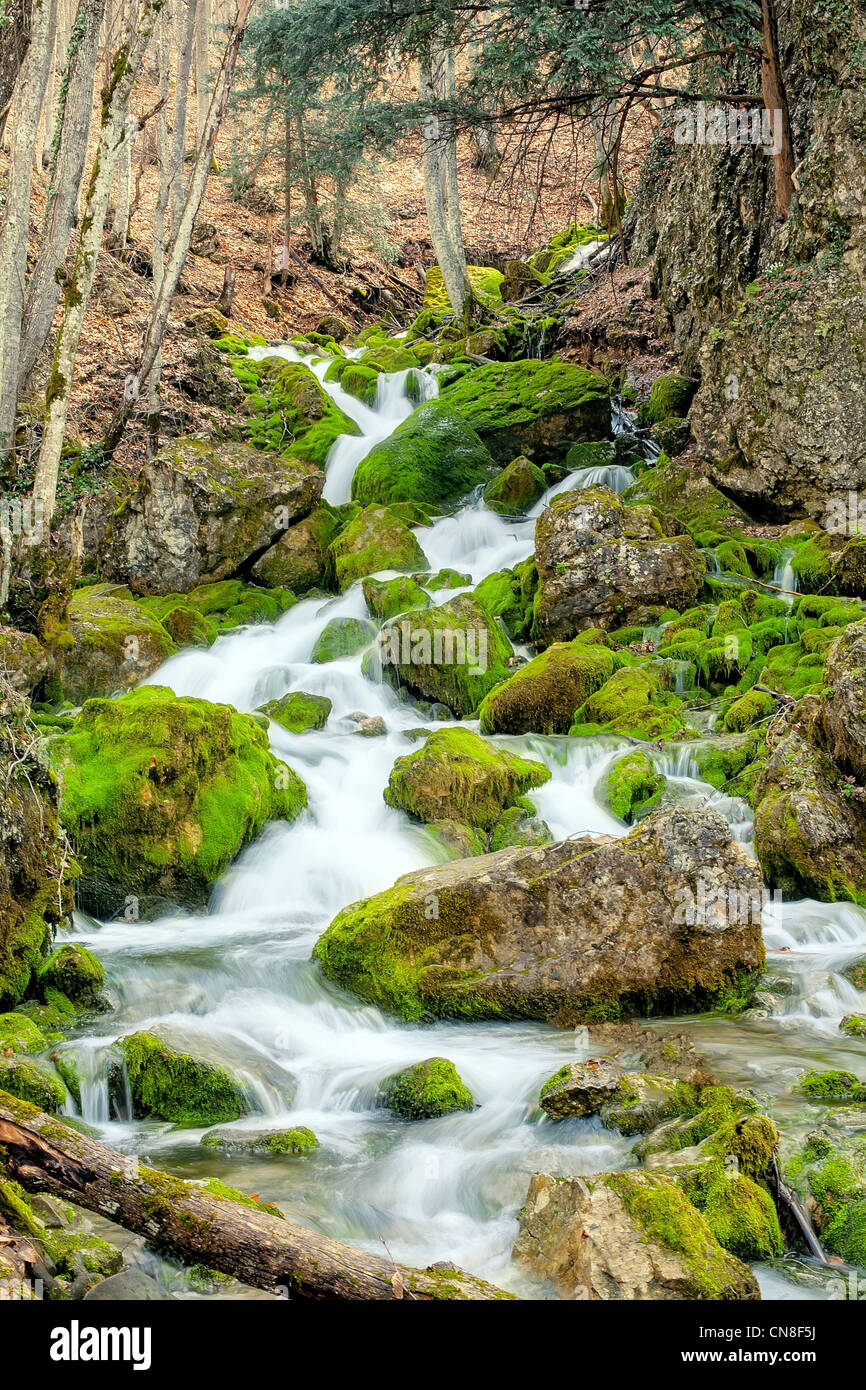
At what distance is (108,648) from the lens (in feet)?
38.6

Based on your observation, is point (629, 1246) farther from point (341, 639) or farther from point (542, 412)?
point (542, 412)

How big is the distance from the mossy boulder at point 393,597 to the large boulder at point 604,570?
1.55m

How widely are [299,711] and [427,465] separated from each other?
270 inches

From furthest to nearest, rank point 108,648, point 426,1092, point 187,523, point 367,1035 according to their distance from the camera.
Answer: point 187,523 < point 108,648 < point 367,1035 < point 426,1092

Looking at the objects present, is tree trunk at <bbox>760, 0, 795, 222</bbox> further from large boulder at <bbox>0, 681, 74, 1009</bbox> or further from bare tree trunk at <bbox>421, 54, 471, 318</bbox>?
large boulder at <bbox>0, 681, 74, 1009</bbox>

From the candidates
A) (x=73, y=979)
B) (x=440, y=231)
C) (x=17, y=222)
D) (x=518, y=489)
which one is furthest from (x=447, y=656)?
(x=440, y=231)

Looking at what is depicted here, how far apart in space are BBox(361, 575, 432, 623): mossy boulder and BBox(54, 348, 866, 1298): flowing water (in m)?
2.38

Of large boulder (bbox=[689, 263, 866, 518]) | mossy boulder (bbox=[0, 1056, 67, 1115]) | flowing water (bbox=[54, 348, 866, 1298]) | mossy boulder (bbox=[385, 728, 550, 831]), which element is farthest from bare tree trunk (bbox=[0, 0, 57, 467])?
large boulder (bbox=[689, 263, 866, 518])

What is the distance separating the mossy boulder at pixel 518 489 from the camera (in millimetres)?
16062

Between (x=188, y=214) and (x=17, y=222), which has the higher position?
(x=188, y=214)

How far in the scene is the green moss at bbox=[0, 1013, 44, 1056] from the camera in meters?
5.45

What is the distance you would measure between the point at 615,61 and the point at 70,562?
8.64 meters
